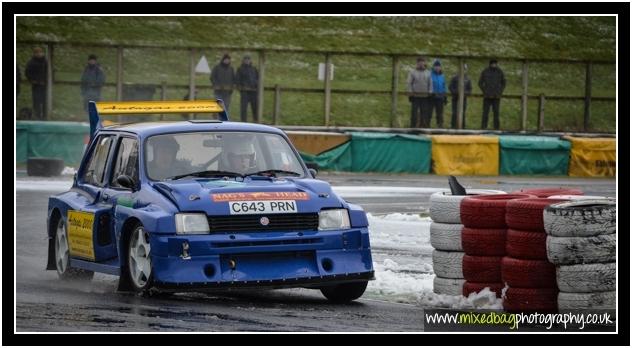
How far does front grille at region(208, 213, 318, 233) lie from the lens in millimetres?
10570

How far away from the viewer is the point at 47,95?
2878cm

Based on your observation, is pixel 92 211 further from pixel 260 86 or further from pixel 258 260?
pixel 260 86

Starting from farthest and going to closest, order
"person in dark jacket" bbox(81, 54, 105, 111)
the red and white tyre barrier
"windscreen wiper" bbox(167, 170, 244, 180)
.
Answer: "person in dark jacket" bbox(81, 54, 105, 111)
"windscreen wiper" bbox(167, 170, 244, 180)
the red and white tyre barrier

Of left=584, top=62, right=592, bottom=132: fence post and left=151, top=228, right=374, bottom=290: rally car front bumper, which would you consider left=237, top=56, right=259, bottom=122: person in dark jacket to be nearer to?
left=584, top=62, right=592, bottom=132: fence post

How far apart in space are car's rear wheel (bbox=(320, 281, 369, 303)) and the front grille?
1.89 feet

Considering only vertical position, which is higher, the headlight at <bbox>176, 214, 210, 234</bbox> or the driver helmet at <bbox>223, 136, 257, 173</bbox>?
the driver helmet at <bbox>223, 136, 257, 173</bbox>

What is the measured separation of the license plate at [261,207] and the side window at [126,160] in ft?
4.47

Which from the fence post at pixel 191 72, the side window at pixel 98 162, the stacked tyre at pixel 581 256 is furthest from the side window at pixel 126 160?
the fence post at pixel 191 72

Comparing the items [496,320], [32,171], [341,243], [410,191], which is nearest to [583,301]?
[496,320]

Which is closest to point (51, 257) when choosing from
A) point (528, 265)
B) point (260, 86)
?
point (528, 265)

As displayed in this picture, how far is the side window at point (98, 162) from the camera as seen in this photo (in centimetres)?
1245

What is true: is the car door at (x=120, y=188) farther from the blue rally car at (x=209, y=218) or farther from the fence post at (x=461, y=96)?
the fence post at (x=461, y=96)

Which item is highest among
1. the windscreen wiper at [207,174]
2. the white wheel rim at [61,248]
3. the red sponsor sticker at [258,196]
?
the windscreen wiper at [207,174]

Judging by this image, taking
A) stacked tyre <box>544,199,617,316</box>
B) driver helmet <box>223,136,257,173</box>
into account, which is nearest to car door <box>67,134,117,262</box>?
driver helmet <box>223,136,257,173</box>
